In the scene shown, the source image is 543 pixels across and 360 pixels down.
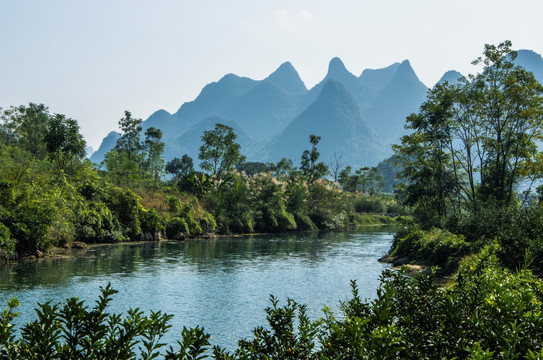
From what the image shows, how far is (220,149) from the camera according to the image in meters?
52.0

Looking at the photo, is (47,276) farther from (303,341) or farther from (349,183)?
(349,183)

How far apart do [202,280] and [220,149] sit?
33421 millimetres

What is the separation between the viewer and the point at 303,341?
4262mm

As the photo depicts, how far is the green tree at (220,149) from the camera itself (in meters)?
51.5

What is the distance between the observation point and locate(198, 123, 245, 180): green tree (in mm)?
51531

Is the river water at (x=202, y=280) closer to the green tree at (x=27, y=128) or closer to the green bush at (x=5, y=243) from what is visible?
the green bush at (x=5, y=243)

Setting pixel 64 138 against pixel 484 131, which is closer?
pixel 484 131

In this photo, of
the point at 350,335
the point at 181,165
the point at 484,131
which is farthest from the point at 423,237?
the point at 181,165

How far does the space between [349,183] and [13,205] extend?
61.5 m

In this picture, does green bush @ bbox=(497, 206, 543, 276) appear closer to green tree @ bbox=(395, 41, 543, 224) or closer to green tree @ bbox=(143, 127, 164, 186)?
green tree @ bbox=(395, 41, 543, 224)

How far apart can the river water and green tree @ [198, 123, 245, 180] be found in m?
21.4

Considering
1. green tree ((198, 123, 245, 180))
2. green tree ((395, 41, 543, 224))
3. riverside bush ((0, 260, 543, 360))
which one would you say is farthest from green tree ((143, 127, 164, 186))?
riverside bush ((0, 260, 543, 360))

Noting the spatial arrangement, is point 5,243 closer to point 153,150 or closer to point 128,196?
point 128,196

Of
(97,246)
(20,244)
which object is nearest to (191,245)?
(97,246)
